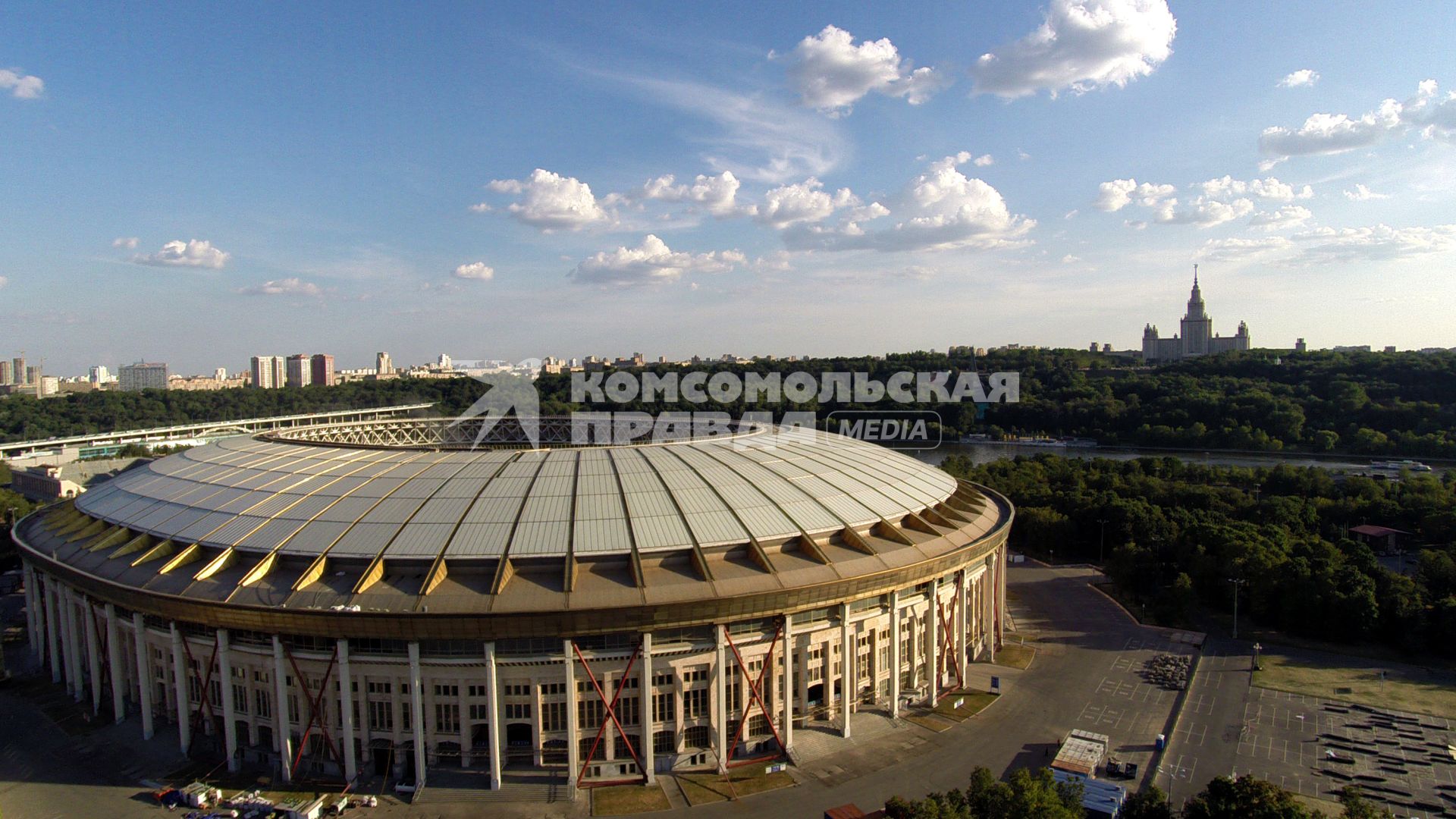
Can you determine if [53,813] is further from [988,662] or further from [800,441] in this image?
[988,662]

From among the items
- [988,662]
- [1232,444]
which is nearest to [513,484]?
[988,662]

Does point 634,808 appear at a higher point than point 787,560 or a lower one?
lower

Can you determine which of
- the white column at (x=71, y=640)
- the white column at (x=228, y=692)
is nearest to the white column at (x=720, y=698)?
the white column at (x=228, y=692)

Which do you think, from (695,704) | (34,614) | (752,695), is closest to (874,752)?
(752,695)

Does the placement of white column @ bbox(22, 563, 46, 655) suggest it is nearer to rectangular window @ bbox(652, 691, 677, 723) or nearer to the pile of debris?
rectangular window @ bbox(652, 691, 677, 723)

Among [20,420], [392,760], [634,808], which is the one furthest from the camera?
[20,420]

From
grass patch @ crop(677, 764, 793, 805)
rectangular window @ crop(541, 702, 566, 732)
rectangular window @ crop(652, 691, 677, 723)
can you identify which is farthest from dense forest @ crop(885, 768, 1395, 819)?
rectangular window @ crop(541, 702, 566, 732)
